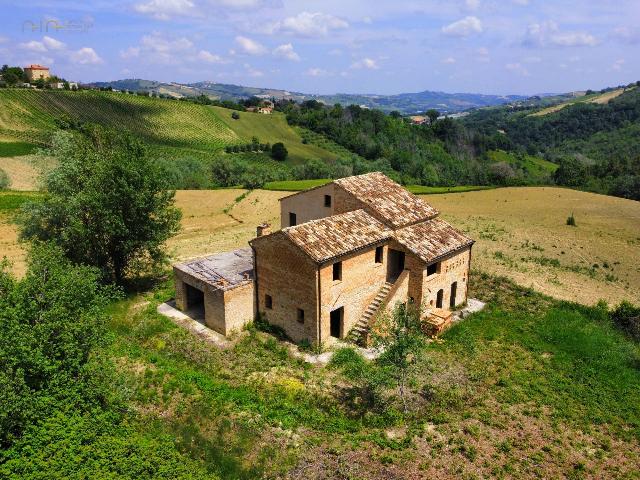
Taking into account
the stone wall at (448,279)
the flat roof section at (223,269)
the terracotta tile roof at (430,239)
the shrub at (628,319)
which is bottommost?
the shrub at (628,319)

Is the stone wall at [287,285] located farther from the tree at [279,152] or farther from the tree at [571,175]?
the tree at [279,152]

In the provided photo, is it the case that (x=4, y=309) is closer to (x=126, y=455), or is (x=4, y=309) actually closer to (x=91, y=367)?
(x=91, y=367)

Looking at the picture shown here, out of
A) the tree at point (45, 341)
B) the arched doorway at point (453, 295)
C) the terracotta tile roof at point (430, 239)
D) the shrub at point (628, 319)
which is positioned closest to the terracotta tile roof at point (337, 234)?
the terracotta tile roof at point (430, 239)

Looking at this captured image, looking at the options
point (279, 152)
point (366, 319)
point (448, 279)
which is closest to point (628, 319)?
point (448, 279)

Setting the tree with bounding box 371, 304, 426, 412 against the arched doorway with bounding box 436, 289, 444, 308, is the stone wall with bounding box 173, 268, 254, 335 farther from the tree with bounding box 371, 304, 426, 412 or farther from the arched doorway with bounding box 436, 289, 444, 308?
the arched doorway with bounding box 436, 289, 444, 308

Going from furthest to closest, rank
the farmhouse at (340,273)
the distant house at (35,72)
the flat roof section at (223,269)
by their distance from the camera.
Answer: the distant house at (35,72) < the flat roof section at (223,269) < the farmhouse at (340,273)

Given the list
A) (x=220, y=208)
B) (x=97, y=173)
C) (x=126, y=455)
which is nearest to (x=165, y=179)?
(x=97, y=173)
